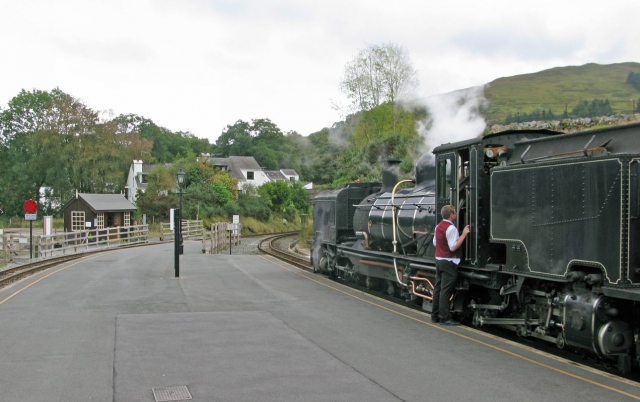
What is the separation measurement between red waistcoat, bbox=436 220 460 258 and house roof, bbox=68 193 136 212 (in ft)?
107

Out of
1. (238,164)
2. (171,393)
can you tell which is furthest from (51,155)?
(171,393)

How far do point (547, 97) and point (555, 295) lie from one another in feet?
283

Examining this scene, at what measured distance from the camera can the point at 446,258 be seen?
9.05 metres

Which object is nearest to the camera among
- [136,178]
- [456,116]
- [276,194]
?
[456,116]

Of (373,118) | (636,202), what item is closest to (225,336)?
(636,202)

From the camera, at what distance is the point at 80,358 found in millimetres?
6871

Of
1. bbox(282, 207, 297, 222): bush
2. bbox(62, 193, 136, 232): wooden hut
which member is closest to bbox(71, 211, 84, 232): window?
bbox(62, 193, 136, 232): wooden hut

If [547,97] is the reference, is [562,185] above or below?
below

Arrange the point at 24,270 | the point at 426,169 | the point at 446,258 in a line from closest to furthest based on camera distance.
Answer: the point at 446,258 < the point at 426,169 < the point at 24,270

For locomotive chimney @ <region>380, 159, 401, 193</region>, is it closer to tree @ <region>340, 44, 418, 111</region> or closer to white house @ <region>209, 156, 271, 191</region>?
tree @ <region>340, 44, 418, 111</region>

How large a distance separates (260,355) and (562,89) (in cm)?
9827

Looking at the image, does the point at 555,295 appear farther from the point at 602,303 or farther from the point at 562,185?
the point at 562,185

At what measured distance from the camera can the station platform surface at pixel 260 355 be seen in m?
5.62

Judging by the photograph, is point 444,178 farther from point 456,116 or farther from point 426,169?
point 456,116
